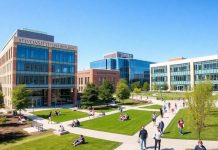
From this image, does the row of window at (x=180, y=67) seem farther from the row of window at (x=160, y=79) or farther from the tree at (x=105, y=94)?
the tree at (x=105, y=94)

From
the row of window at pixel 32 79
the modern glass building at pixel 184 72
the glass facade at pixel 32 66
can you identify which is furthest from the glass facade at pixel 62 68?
the modern glass building at pixel 184 72

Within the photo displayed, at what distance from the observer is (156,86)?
105m

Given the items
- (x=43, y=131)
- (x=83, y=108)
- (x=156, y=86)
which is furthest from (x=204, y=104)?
(x=156, y=86)

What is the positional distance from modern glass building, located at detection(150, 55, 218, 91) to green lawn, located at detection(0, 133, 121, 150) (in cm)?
6149

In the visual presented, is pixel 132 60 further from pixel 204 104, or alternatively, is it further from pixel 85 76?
pixel 204 104

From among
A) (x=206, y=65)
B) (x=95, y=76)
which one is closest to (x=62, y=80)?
(x=95, y=76)

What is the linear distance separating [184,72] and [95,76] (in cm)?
3976

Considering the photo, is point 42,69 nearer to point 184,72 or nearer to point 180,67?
point 184,72

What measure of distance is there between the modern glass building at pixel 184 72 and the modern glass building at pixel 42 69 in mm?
40440

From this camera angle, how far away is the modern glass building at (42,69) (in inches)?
2296

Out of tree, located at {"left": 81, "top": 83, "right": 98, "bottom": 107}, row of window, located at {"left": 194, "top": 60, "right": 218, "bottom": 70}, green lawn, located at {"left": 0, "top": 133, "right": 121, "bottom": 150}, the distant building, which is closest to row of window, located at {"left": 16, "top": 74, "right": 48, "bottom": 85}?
tree, located at {"left": 81, "top": 83, "right": 98, "bottom": 107}

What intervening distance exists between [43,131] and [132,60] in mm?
118653

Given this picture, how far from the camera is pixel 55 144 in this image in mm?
22453

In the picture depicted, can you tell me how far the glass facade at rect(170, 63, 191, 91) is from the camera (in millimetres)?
96838
